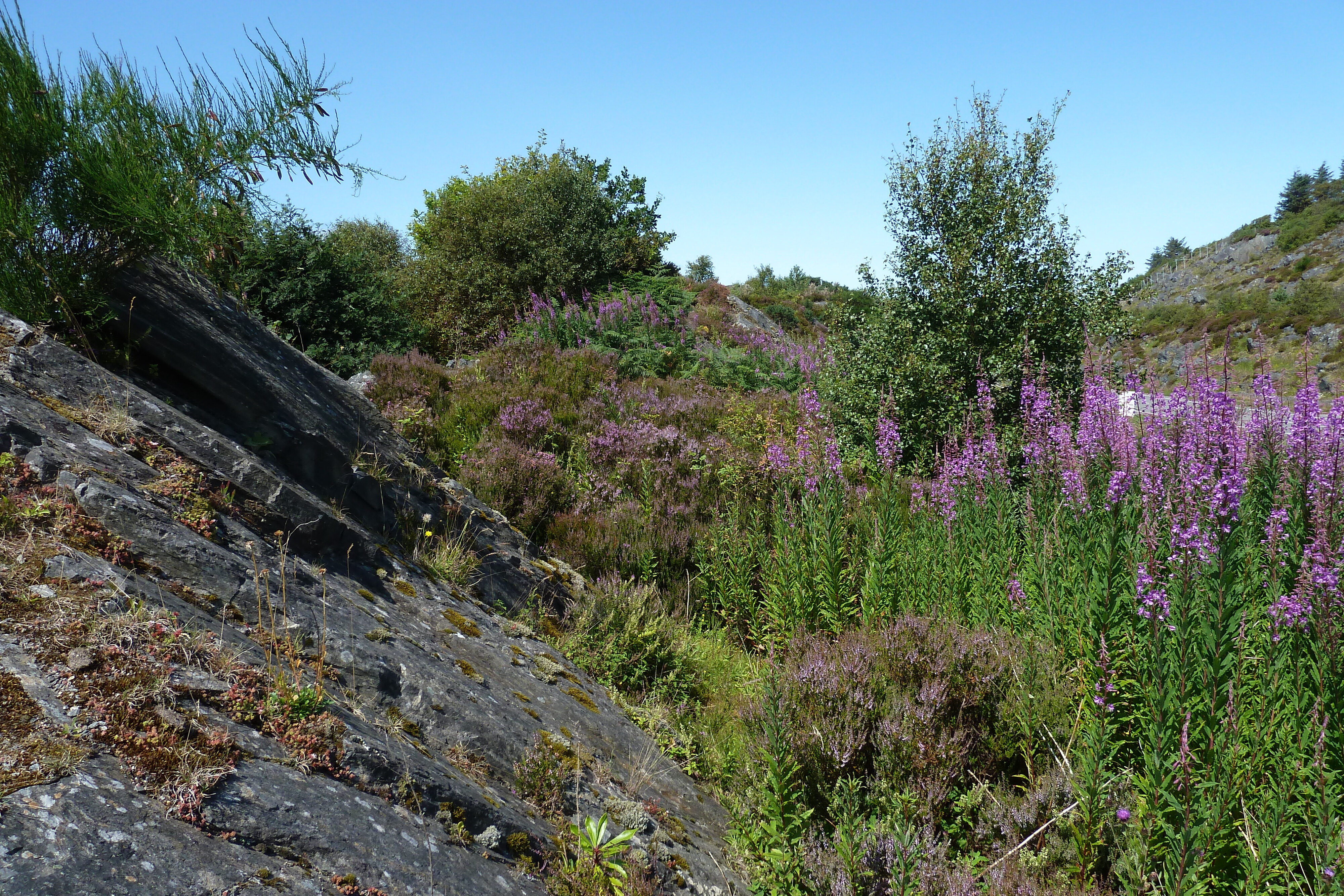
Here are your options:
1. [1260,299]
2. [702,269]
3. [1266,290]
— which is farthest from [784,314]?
[1266,290]

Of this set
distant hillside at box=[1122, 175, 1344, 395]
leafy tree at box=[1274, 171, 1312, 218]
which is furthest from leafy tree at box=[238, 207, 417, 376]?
leafy tree at box=[1274, 171, 1312, 218]

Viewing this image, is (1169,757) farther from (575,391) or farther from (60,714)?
(575,391)

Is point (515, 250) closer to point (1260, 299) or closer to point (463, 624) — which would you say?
point (463, 624)

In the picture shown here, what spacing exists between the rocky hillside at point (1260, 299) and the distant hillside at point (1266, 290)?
0.31ft

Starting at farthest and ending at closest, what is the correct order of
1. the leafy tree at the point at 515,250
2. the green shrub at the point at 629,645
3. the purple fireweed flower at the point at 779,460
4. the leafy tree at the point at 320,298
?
1. the leafy tree at the point at 515,250
2. the leafy tree at the point at 320,298
3. the purple fireweed flower at the point at 779,460
4. the green shrub at the point at 629,645

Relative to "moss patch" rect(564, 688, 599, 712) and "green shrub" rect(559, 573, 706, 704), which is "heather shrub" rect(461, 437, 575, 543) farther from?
"moss patch" rect(564, 688, 599, 712)

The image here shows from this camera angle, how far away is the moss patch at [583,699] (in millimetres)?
3768

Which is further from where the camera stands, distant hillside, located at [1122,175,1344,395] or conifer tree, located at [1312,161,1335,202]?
conifer tree, located at [1312,161,1335,202]

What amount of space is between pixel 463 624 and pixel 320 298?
864 centimetres

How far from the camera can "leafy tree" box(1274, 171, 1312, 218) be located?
6700cm

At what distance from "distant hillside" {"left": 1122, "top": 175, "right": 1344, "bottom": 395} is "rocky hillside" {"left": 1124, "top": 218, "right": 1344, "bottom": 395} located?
0.10 meters

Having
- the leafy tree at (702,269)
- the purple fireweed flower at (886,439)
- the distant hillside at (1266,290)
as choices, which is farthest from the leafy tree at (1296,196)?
the purple fireweed flower at (886,439)

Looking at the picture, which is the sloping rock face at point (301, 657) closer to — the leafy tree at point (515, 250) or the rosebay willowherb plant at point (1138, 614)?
the rosebay willowherb plant at point (1138, 614)

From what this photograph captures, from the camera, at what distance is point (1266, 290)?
49938 millimetres
